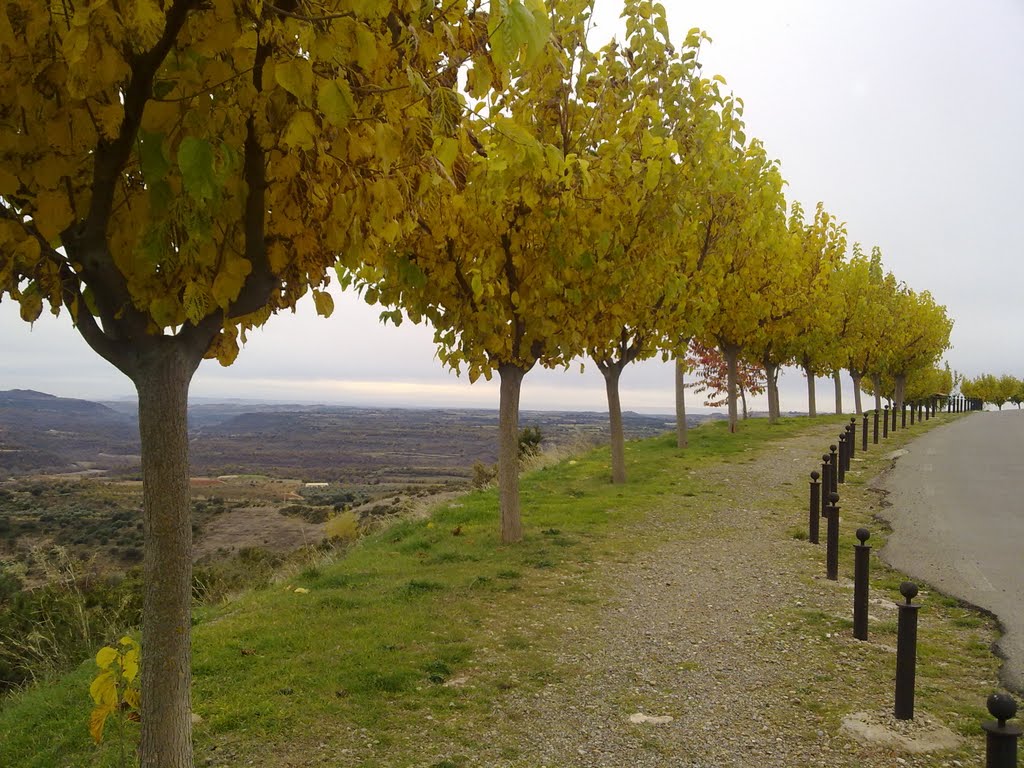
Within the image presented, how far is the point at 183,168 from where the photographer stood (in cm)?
246

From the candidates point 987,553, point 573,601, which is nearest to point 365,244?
point 573,601

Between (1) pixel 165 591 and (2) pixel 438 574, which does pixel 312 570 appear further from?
(1) pixel 165 591

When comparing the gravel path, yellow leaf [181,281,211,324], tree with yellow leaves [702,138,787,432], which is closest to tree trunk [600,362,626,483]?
tree with yellow leaves [702,138,787,432]

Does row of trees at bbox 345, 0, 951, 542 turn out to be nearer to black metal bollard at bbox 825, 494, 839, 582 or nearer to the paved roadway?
black metal bollard at bbox 825, 494, 839, 582

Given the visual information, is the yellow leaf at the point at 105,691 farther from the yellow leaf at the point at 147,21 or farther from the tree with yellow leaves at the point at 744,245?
the tree with yellow leaves at the point at 744,245

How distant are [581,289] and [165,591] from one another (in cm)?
652

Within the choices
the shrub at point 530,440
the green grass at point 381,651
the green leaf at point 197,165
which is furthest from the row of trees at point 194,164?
the shrub at point 530,440

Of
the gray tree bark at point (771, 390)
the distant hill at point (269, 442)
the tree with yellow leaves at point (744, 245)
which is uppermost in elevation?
the tree with yellow leaves at point (744, 245)

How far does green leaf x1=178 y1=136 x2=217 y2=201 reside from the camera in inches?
97.2

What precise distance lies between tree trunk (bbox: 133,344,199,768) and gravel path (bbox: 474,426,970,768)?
1.82 metres

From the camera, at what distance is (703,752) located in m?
4.35

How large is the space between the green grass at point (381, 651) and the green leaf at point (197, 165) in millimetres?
3403

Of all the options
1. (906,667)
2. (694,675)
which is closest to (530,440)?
(694,675)

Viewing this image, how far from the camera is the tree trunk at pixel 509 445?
31.8 ft
